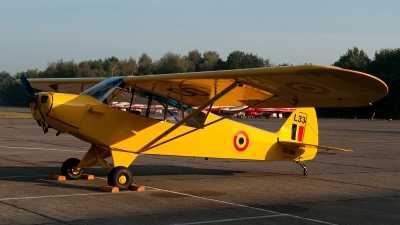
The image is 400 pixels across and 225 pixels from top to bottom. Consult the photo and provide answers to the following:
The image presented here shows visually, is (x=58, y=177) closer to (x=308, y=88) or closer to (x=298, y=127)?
(x=308, y=88)

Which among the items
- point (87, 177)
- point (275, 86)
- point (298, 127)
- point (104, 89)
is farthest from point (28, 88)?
point (298, 127)

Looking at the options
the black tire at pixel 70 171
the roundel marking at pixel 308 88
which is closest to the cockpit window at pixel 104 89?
the black tire at pixel 70 171

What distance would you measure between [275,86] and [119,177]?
11.0 ft

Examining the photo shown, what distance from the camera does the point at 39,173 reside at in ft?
43.1

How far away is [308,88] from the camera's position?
10.2 metres

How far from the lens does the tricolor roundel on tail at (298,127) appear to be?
1440 centimetres

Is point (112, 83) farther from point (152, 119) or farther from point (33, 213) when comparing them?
point (33, 213)

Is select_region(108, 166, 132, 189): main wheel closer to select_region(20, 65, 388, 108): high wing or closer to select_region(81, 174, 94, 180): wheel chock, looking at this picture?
select_region(81, 174, 94, 180): wheel chock

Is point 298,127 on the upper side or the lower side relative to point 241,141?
upper

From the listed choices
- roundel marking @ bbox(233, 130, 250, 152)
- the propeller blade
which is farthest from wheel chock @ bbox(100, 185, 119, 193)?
roundel marking @ bbox(233, 130, 250, 152)

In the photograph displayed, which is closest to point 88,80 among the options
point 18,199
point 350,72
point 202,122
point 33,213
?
point 202,122

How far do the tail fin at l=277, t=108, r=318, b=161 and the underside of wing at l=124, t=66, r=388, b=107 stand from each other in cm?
168

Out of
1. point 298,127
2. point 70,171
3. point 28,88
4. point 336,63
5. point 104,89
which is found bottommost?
point 70,171

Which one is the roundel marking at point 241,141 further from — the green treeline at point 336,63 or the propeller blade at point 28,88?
the green treeline at point 336,63
